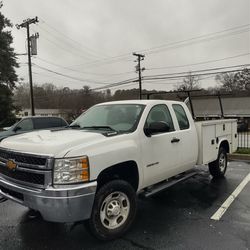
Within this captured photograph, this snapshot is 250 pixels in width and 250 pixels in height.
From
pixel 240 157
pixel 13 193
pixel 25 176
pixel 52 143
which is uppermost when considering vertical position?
pixel 52 143

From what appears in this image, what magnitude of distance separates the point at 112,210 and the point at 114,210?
0.11 ft

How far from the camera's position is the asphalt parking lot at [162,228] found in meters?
3.68

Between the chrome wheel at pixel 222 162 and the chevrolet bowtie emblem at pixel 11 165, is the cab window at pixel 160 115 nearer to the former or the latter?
the chevrolet bowtie emblem at pixel 11 165

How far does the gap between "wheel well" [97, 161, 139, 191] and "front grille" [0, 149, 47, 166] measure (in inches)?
28.8

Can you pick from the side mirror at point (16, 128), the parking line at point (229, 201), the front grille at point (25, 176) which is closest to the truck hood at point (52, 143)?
the front grille at point (25, 176)

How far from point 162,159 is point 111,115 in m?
1.13

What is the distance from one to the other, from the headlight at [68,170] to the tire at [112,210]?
434mm

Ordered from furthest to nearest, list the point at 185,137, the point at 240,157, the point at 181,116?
the point at 240,157 → the point at 181,116 → the point at 185,137

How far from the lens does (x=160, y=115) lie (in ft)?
16.6

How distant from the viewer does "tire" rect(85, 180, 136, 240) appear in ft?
11.8

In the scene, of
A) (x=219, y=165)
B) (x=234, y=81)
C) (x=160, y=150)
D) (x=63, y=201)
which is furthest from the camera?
(x=234, y=81)

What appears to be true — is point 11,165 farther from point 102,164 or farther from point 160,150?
point 160,150

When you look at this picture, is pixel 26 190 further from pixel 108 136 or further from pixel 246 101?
pixel 246 101

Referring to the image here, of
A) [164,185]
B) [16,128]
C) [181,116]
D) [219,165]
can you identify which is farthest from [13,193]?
[16,128]
